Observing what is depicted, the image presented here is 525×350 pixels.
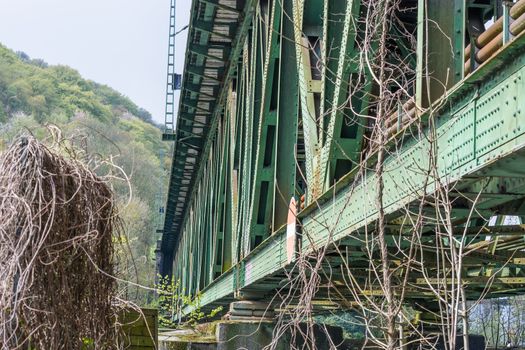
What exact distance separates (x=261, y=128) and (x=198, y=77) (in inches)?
417

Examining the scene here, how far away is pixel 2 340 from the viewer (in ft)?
17.7

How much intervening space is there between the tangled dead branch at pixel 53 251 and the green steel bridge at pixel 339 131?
142cm

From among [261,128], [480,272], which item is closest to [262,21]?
[261,128]

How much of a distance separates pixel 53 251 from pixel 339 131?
4.09 meters

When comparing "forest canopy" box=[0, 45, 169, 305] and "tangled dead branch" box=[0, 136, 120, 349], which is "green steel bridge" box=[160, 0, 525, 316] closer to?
"tangled dead branch" box=[0, 136, 120, 349]

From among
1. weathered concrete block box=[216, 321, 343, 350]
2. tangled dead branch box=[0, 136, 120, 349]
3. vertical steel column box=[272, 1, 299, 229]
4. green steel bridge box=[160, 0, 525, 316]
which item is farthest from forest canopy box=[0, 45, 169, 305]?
tangled dead branch box=[0, 136, 120, 349]

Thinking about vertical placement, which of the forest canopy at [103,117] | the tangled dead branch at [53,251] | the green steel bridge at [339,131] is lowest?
the tangled dead branch at [53,251]

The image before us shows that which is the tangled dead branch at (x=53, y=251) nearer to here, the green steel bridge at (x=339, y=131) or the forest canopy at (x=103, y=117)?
the green steel bridge at (x=339, y=131)

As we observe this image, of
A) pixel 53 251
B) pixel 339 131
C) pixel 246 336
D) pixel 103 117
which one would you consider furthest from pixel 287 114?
pixel 103 117

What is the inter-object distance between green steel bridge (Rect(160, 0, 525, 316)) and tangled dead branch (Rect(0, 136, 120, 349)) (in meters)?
1.42

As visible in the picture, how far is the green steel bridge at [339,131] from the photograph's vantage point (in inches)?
223

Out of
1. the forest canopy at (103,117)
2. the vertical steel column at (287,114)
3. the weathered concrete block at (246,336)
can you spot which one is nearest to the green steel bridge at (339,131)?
the vertical steel column at (287,114)

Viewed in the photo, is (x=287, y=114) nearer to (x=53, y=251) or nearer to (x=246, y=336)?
(x=246, y=336)

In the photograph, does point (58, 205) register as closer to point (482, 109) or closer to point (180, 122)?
point (482, 109)
